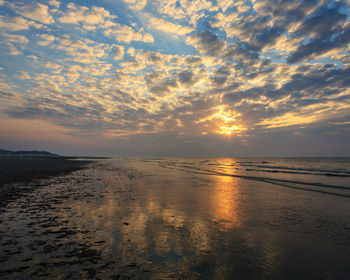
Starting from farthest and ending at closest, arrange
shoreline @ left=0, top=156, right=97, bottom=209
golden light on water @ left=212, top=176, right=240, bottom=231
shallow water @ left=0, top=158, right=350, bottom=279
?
shoreline @ left=0, top=156, right=97, bottom=209, golden light on water @ left=212, top=176, right=240, bottom=231, shallow water @ left=0, top=158, right=350, bottom=279

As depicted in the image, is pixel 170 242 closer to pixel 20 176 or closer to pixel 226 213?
pixel 226 213

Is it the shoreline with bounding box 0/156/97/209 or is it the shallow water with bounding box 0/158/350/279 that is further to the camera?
the shoreline with bounding box 0/156/97/209

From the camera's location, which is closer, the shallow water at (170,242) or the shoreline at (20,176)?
the shallow water at (170,242)

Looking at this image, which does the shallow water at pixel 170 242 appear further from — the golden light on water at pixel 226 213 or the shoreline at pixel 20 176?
the shoreline at pixel 20 176

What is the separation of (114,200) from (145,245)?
6.94 m

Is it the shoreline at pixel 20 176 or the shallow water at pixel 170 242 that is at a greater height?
the shoreline at pixel 20 176

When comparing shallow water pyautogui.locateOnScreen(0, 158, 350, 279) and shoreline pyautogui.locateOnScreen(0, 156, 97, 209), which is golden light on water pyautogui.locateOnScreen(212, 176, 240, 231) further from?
shoreline pyautogui.locateOnScreen(0, 156, 97, 209)

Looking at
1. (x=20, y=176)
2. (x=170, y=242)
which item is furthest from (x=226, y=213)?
(x=20, y=176)

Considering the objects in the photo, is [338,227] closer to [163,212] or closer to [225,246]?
[225,246]

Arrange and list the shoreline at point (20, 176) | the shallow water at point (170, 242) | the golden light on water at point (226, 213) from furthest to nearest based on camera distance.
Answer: the shoreline at point (20, 176) → the golden light on water at point (226, 213) → the shallow water at point (170, 242)

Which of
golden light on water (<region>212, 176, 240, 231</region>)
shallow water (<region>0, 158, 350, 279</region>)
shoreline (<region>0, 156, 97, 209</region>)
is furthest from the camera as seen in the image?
shoreline (<region>0, 156, 97, 209</region>)

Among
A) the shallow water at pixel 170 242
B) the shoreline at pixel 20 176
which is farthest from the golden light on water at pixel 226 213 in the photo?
the shoreline at pixel 20 176

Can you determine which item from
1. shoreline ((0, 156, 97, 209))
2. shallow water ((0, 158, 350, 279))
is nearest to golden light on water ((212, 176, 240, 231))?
shallow water ((0, 158, 350, 279))

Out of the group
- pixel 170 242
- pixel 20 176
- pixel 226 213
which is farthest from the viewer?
pixel 20 176
